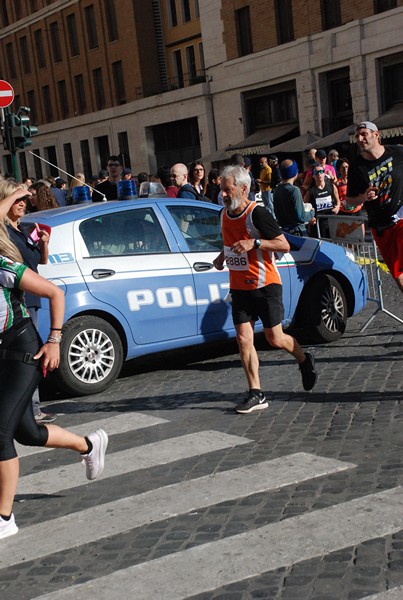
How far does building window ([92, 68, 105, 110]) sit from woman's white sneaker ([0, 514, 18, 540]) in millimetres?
48661

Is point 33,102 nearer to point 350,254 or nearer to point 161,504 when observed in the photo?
point 350,254

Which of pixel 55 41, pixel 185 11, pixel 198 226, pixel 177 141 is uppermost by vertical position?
pixel 55 41

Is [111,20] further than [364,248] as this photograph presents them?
Yes

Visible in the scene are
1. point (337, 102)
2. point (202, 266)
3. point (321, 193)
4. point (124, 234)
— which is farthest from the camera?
point (337, 102)

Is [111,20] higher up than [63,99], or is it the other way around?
[111,20]

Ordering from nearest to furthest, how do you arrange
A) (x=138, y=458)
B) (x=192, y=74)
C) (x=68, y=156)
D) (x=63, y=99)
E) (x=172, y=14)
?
(x=138, y=458) → (x=192, y=74) → (x=172, y=14) → (x=63, y=99) → (x=68, y=156)

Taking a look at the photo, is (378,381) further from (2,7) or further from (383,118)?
(2,7)

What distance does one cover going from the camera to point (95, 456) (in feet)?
17.9

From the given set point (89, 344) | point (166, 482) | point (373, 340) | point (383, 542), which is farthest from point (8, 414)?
point (373, 340)

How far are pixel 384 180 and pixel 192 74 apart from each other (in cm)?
4024

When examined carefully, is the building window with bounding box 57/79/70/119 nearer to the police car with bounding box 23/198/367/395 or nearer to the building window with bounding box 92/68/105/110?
the building window with bounding box 92/68/105/110

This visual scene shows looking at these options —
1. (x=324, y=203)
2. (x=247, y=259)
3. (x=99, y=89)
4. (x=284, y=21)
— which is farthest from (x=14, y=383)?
(x=99, y=89)

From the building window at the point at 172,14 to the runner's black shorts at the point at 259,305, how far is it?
4294 centimetres

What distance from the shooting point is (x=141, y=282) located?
8516 mm
